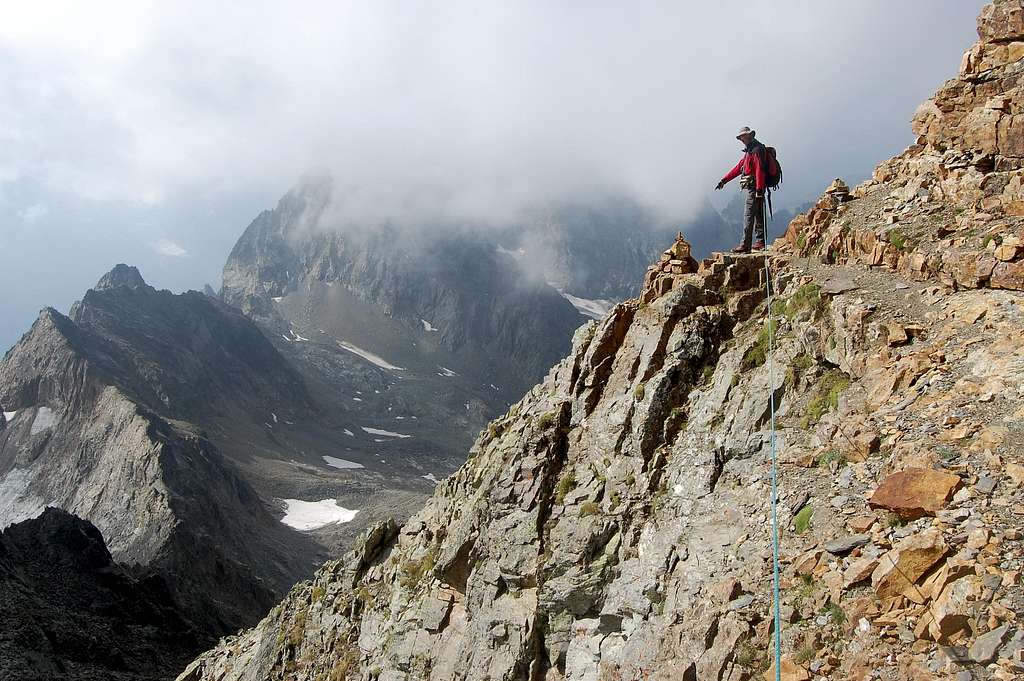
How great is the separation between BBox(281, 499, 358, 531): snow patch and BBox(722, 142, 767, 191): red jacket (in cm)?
11161

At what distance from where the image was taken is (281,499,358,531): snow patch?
117 m

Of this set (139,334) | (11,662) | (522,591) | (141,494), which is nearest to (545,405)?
(522,591)

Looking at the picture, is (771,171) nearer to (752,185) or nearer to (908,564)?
(752,185)

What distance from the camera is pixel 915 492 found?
8.86 metres

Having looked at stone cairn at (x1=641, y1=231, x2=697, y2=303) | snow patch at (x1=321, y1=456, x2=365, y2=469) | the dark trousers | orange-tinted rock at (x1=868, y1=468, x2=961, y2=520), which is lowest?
orange-tinted rock at (x1=868, y1=468, x2=961, y2=520)

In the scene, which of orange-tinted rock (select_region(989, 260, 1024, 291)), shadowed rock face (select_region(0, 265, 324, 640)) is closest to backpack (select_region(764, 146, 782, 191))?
orange-tinted rock (select_region(989, 260, 1024, 291))

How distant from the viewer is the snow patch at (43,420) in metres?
127

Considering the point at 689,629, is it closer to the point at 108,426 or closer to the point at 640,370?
the point at 640,370

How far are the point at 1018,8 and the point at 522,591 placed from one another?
55.4 feet

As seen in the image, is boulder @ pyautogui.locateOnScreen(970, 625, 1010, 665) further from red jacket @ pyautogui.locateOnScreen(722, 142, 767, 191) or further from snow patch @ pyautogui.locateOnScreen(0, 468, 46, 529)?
snow patch @ pyautogui.locateOnScreen(0, 468, 46, 529)

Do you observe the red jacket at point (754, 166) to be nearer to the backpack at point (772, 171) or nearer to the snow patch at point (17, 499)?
the backpack at point (772, 171)

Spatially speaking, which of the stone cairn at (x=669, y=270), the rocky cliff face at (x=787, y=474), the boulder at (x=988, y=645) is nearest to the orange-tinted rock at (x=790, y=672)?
the rocky cliff face at (x=787, y=474)

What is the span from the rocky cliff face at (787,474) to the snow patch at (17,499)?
117 meters

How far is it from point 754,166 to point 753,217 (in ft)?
4.77
